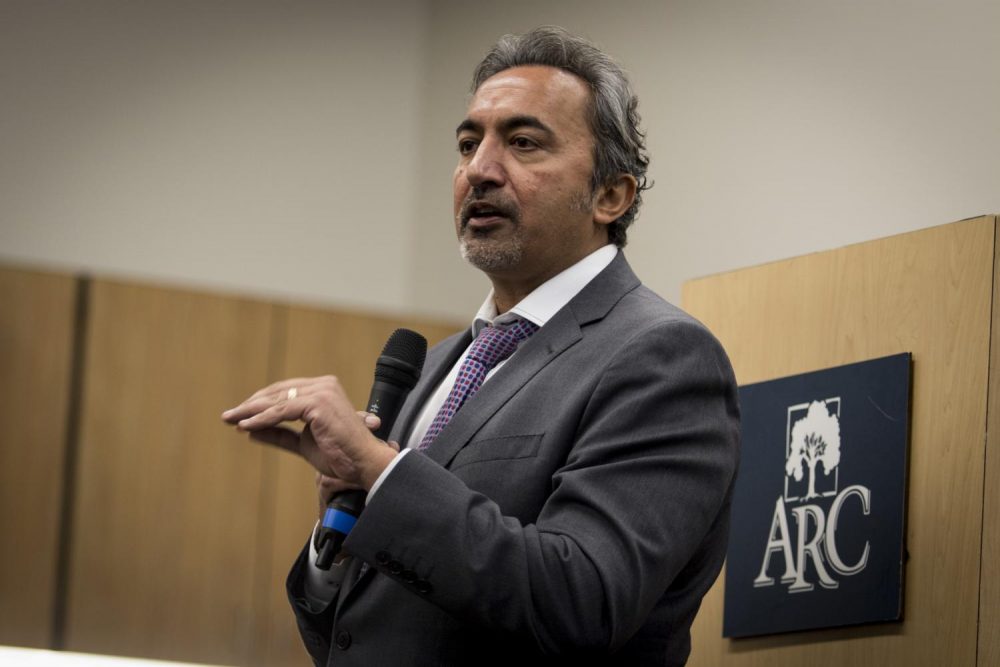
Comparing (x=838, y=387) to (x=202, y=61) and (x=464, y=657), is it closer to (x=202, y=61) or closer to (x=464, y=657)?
(x=464, y=657)

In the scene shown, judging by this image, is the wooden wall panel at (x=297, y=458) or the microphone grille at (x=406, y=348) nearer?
the microphone grille at (x=406, y=348)

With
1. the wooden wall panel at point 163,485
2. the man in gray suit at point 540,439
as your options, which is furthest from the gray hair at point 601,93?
the wooden wall panel at point 163,485

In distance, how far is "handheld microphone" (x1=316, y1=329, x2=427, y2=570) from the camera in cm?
157

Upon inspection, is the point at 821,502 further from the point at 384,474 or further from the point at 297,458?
the point at 297,458

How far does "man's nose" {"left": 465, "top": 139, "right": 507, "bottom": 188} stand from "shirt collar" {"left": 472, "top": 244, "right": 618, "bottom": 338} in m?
0.16

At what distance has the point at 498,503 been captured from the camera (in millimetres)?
1652

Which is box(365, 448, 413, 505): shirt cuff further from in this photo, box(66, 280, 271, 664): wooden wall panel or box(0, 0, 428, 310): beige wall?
box(0, 0, 428, 310): beige wall

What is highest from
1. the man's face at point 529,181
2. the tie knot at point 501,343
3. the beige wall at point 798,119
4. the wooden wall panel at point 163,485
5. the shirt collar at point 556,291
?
the beige wall at point 798,119

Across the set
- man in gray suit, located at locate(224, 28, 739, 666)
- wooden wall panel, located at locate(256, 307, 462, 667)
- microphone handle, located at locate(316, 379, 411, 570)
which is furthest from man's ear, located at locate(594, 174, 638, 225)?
wooden wall panel, located at locate(256, 307, 462, 667)

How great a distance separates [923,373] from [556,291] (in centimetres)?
57

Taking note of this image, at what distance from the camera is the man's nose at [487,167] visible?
1.93 m

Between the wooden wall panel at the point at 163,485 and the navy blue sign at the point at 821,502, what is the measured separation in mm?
2097

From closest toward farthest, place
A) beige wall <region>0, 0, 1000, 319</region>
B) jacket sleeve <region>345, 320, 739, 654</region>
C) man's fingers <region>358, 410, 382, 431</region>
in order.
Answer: jacket sleeve <region>345, 320, 739, 654</region> < man's fingers <region>358, 410, 382, 431</region> < beige wall <region>0, 0, 1000, 319</region>

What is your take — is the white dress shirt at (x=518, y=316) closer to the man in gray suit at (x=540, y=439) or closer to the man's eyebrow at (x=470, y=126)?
the man in gray suit at (x=540, y=439)
